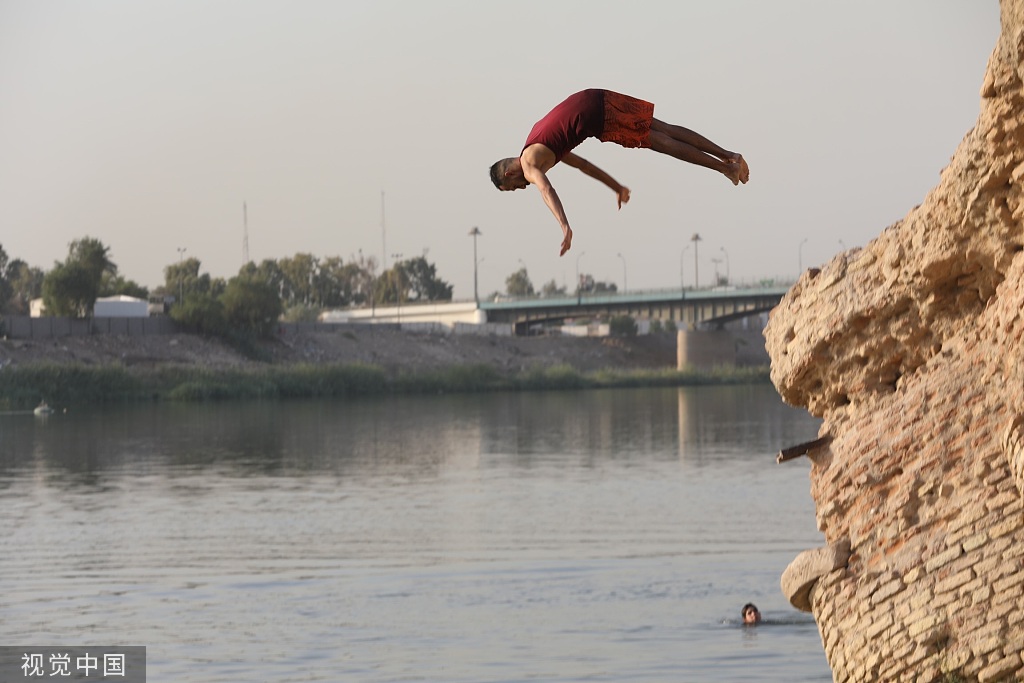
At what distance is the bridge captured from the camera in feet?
364

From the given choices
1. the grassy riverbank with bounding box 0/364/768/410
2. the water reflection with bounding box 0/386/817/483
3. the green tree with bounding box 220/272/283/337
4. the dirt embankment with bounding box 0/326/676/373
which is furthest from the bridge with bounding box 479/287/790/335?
the green tree with bounding box 220/272/283/337

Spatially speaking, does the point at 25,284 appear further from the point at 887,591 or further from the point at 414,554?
the point at 887,591

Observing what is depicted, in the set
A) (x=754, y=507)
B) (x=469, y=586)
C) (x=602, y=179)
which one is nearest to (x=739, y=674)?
(x=469, y=586)

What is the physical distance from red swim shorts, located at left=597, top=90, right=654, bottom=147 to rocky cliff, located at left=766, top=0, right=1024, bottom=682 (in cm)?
243

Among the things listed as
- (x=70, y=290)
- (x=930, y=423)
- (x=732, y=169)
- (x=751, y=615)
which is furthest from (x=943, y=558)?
(x=70, y=290)

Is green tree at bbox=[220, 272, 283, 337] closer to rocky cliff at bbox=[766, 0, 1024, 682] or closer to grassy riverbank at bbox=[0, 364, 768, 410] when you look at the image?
grassy riverbank at bbox=[0, 364, 768, 410]

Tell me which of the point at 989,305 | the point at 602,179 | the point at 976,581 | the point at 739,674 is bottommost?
the point at 739,674

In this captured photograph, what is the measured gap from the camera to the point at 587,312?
123125 mm

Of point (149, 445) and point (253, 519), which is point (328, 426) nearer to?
point (149, 445)

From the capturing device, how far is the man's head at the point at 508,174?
8992 mm

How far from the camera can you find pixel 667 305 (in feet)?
388

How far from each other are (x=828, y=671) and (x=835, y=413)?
7.93 m

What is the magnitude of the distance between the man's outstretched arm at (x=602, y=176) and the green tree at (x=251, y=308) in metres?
101

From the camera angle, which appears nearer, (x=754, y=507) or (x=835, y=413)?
(x=835, y=413)
